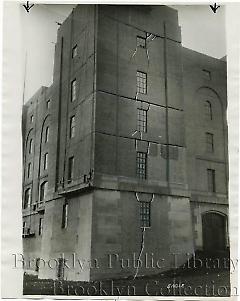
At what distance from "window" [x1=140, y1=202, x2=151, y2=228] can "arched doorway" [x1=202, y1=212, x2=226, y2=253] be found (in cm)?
63

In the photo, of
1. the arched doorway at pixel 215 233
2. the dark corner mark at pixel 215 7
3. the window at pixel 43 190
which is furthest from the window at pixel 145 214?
the dark corner mark at pixel 215 7

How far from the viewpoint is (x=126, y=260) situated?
4.32 m

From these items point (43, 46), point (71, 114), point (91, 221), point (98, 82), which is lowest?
point (91, 221)

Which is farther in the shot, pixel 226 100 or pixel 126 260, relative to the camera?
pixel 226 100

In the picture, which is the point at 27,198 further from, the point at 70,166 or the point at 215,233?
the point at 215,233

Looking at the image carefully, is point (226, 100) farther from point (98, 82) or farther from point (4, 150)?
point (4, 150)

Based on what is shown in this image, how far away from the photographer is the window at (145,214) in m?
4.51

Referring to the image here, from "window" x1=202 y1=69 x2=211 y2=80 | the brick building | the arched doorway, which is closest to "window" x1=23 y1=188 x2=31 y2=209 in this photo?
the brick building

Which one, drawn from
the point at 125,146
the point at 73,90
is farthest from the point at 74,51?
the point at 125,146

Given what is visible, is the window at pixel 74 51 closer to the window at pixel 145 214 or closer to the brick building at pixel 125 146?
the brick building at pixel 125 146

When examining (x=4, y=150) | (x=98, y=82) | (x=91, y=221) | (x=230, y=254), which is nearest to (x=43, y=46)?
(x=98, y=82)

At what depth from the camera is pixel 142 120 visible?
4.67m

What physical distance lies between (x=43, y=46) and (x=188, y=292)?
3.01m

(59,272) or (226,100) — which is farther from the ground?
(226,100)
